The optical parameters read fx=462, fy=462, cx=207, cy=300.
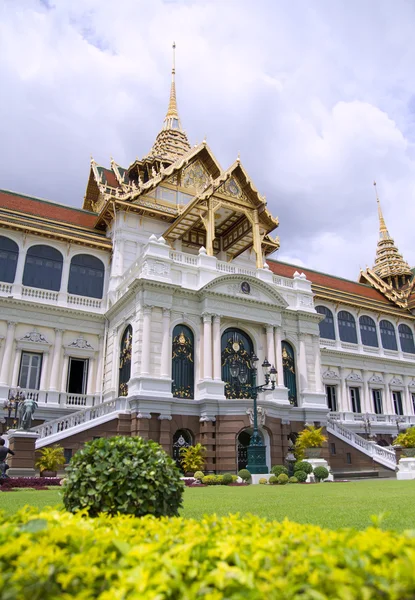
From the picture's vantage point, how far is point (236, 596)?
231 centimetres

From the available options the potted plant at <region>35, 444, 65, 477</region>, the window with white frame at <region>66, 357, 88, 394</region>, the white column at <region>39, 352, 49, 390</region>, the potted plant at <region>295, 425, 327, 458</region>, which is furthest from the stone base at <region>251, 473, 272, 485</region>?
the white column at <region>39, 352, 49, 390</region>

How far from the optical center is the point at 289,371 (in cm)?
2891

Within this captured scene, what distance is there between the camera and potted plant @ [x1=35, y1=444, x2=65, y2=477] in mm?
19031

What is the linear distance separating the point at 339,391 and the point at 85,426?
2367cm

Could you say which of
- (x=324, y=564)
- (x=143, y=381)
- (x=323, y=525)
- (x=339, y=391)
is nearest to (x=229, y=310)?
(x=143, y=381)

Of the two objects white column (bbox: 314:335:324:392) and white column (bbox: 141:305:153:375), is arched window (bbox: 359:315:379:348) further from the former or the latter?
white column (bbox: 141:305:153:375)

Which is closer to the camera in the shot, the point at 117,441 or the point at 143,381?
the point at 117,441

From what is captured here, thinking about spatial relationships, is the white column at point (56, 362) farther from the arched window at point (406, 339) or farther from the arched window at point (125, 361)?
the arched window at point (406, 339)

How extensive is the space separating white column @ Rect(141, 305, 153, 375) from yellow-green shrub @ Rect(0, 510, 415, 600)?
20.0 m

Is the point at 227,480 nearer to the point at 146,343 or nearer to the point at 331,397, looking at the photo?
the point at 146,343

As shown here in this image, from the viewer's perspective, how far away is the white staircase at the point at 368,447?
91.9 feet

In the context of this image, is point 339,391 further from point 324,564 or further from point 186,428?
point 324,564

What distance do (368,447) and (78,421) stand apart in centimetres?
1841

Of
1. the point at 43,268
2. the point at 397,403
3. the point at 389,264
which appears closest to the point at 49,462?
the point at 43,268
